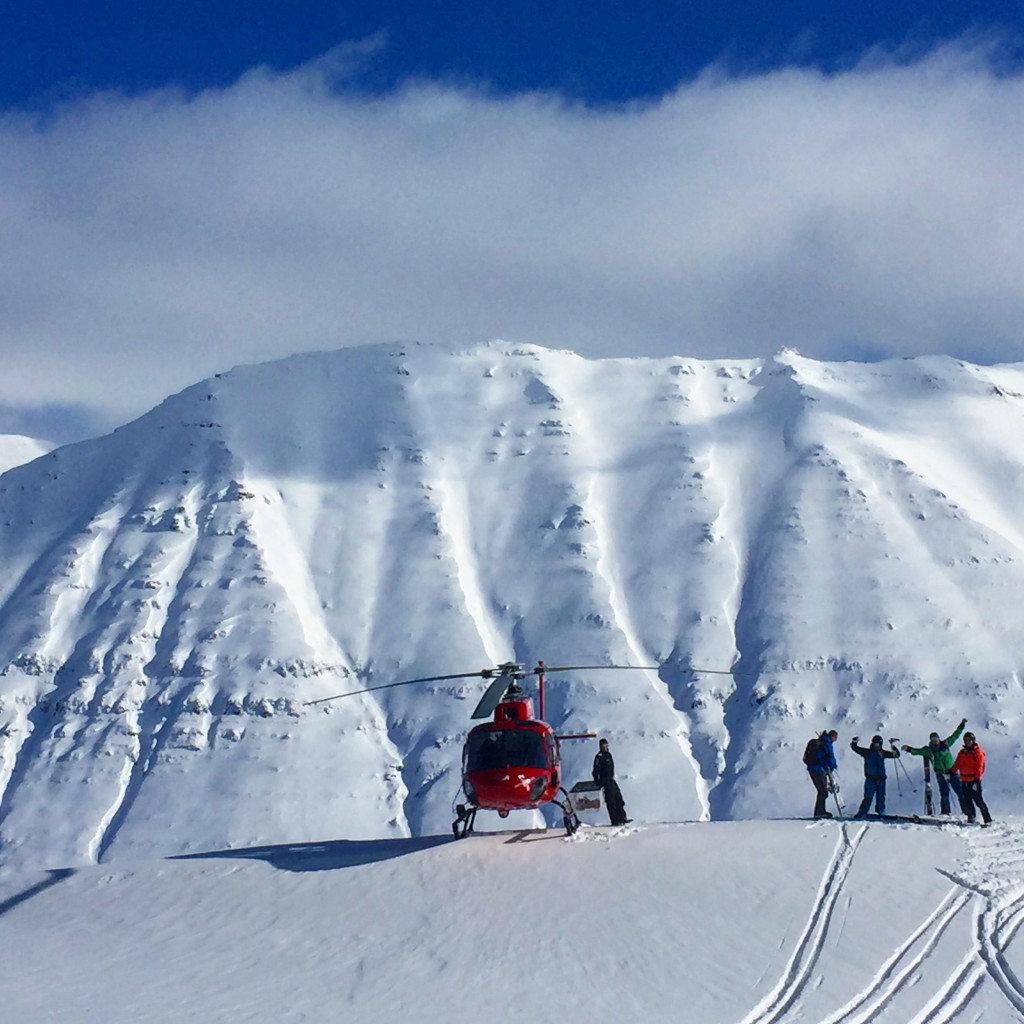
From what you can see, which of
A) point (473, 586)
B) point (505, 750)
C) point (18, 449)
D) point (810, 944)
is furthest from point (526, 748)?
point (18, 449)

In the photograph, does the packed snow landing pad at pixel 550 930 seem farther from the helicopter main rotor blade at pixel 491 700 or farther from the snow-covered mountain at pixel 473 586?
the snow-covered mountain at pixel 473 586

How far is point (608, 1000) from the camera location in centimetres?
1359

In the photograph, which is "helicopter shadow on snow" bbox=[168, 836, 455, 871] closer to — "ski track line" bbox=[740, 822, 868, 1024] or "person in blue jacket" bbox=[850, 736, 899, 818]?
"ski track line" bbox=[740, 822, 868, 1024]

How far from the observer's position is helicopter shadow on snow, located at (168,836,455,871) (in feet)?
68.1

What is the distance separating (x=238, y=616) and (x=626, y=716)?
28799 millimetres

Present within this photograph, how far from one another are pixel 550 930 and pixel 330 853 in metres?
6.95

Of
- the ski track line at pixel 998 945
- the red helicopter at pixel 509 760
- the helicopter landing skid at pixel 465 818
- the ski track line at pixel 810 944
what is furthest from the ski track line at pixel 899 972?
the helicopter landing skid at pixel 465 818

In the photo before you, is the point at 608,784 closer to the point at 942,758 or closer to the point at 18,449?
the point at 942,758

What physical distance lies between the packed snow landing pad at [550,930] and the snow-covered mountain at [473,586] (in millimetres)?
47964

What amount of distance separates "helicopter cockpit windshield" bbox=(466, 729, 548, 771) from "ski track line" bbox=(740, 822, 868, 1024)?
563cm

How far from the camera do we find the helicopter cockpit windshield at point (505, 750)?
69.7 feet

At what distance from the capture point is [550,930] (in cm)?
1628

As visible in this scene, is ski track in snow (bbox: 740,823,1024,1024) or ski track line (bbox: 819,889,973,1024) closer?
ski track line (bbox: 819,889,973,1024)

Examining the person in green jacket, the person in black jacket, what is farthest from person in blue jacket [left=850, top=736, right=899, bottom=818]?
the person in black jacket
